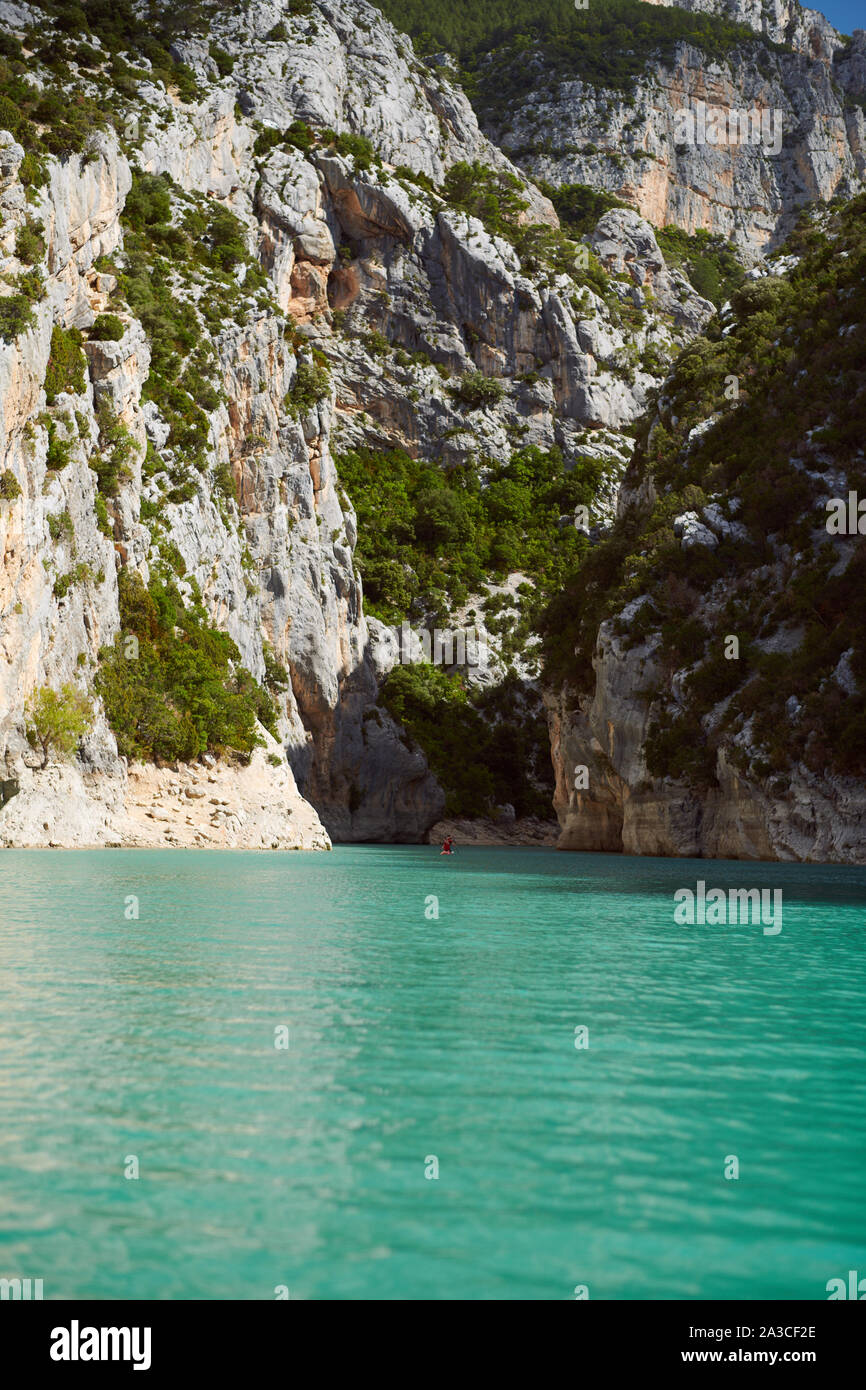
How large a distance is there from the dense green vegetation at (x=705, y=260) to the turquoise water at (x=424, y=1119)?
123085 mm

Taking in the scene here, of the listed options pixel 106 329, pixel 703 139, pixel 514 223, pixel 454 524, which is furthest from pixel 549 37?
pixel 106 329

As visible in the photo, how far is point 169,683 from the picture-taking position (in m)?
56.0

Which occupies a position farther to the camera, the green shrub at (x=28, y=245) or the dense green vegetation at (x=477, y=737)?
the dense green vegetation at (x=477, y=737)

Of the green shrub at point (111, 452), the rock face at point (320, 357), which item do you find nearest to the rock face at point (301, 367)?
the rock face at point (320, 357)

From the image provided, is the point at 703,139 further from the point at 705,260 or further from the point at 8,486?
the point at 8,486

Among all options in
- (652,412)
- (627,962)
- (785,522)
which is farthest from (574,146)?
(627,962)

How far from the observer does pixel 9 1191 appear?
21.6 ft

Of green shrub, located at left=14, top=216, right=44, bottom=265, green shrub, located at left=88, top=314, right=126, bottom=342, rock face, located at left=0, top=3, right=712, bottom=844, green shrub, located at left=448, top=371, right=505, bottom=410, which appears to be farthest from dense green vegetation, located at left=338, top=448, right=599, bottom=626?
green shrub, located at left=14, top=216, right=44, bottom=265

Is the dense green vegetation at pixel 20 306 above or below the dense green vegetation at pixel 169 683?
above

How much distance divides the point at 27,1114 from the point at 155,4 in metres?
104

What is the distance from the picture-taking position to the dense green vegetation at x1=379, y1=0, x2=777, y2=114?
139625mm

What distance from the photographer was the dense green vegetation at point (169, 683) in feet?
173
